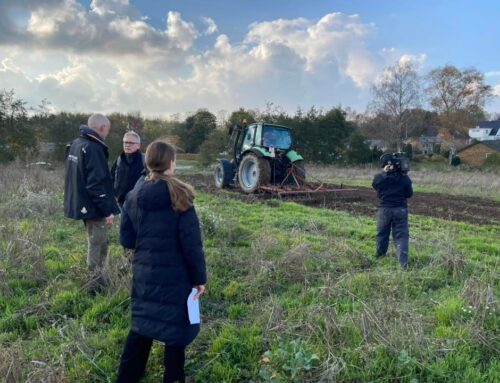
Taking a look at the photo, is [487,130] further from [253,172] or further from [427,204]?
[253,172]

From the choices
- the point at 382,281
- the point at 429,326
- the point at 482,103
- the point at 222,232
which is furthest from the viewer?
the point at 482,103

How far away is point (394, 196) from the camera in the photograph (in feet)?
18.1

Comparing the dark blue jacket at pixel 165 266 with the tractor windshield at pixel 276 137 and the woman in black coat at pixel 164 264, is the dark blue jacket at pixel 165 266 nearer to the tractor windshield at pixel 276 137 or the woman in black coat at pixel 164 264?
the woman in black coat at pixel 164 264

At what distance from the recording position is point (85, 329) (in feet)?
11.5

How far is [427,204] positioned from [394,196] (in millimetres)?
6481

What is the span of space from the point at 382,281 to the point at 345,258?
0.93 metres

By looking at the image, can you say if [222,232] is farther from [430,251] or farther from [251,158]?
[251,158]

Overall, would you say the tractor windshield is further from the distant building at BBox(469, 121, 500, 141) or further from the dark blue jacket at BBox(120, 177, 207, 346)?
the distant building at BBox(469, 121, 500, 141)

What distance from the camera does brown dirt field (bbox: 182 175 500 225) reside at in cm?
949

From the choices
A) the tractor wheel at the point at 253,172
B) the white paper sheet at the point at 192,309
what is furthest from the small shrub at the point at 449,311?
the tractor wheel at the point at 253,172

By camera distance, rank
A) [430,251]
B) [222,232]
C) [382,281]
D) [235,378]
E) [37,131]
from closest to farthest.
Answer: [235,378], [382,281], [430,251], [222,232], [37,131]

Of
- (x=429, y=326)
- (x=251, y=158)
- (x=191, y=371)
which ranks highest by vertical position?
(x=251, y=158)

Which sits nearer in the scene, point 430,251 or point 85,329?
point 85,329

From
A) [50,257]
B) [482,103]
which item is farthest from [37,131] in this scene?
[482,103]
